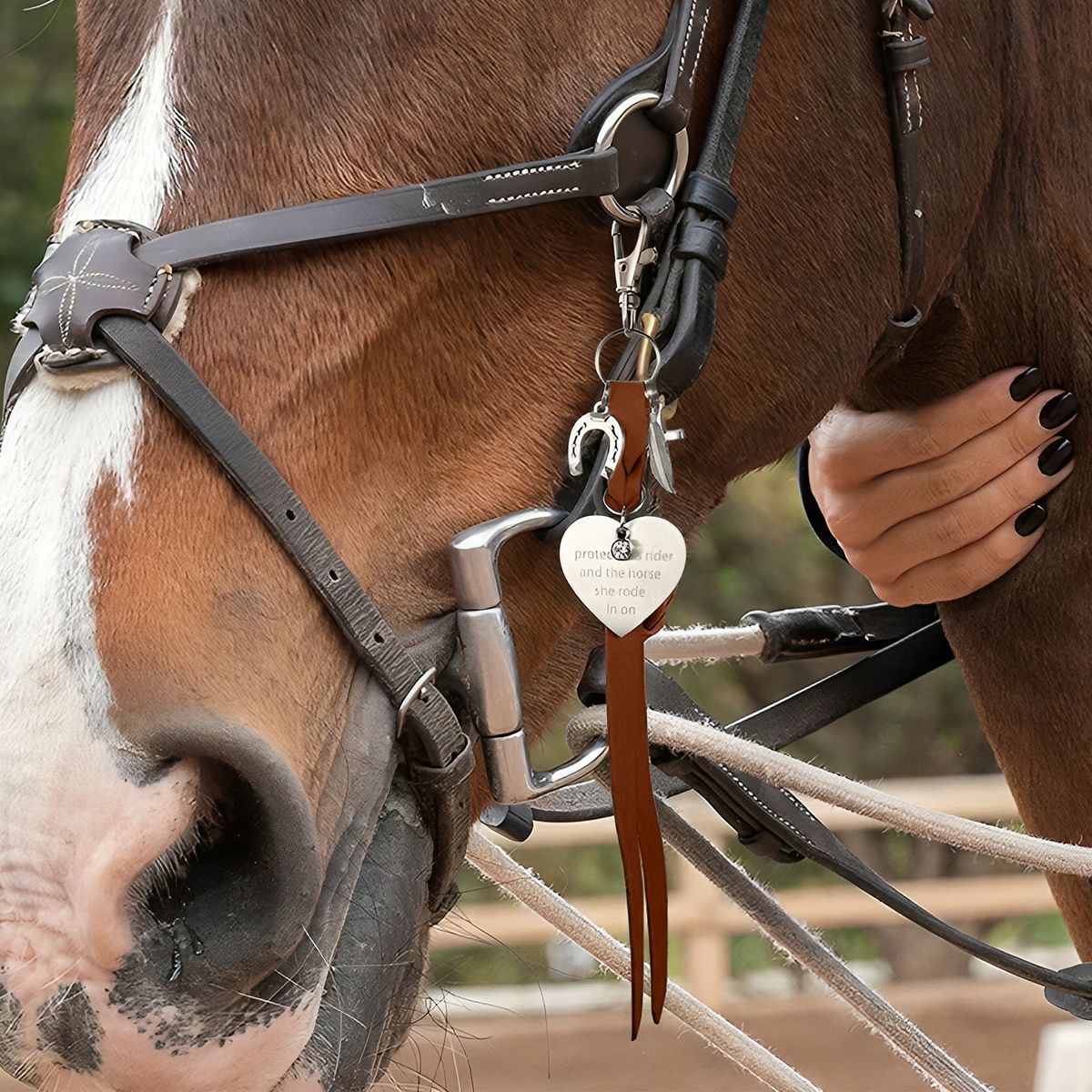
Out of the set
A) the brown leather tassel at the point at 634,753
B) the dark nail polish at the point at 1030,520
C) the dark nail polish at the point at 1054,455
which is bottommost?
the brown leather tassel at the point at 634,753

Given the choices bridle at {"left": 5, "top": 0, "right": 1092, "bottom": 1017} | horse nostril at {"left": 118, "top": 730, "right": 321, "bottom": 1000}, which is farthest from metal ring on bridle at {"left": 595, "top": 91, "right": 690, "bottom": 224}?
horse nostril at {"left": 118, "top": 730, "right": 321, "bottom": 1000}

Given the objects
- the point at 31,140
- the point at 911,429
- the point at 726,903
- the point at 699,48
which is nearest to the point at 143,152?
the point at 699,48

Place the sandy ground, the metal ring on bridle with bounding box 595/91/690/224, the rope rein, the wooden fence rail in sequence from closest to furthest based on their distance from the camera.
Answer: the metal ring on bridle with bounding box 595/91/690/224 < the rope rein < the sandy ground < the wooden fence rail

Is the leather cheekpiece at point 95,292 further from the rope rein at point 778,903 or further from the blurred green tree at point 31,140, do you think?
the blurred green tree at point 31,140

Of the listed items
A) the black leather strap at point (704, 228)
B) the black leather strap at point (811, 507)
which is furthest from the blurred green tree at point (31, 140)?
the black leather strap at point (704, 228)

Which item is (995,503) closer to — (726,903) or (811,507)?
(811,507)

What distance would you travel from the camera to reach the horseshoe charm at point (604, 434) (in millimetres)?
1285

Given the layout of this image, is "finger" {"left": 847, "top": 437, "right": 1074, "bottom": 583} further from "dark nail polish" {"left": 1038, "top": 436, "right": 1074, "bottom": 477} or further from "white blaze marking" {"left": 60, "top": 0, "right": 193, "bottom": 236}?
"white blaze marking" {"left": 60, "top": 0, "right": 193, "bottom": 236}

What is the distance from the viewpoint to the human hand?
5.66 feet

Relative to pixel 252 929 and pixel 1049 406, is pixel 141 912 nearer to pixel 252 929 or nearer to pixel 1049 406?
pixel 252 929

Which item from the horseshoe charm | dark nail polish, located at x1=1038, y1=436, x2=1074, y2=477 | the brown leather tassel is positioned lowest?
the brown leather tassel

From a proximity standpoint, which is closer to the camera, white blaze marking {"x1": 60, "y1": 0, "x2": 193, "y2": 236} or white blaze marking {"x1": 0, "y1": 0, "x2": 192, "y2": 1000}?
white blaze marking {"x1": 0, "y1": 0, "x2": 192, "y2": 1000}

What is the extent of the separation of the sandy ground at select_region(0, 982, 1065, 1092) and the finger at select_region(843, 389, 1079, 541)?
381 cm

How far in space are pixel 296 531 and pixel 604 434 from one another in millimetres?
300
